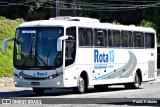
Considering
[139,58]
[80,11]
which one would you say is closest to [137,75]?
[139,58]

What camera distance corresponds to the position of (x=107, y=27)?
29.5 m

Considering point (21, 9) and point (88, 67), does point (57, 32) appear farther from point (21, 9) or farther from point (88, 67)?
point (21, 9)

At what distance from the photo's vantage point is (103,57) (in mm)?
28812

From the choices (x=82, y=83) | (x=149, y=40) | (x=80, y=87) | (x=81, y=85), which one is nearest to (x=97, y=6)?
(x=149, y=40)

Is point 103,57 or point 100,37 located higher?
point 100,37

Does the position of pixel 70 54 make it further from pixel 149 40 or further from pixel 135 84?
pixel 149 40

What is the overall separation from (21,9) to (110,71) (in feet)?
158

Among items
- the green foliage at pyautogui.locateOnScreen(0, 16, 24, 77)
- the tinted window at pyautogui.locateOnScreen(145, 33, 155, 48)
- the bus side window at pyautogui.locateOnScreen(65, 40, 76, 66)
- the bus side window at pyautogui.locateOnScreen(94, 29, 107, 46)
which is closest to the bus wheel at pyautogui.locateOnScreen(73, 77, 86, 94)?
the bus side window at pyautogui.locateOnScreen(65, 40, 76, 66)

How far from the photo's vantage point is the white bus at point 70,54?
996 inches

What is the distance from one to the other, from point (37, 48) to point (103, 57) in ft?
14.9

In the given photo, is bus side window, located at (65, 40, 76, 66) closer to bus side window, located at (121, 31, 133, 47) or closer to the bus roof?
the bus roof

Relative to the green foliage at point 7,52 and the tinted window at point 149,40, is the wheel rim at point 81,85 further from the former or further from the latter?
the green foliage at point 7,52

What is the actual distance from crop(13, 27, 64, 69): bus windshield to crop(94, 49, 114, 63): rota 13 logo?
3199 mm

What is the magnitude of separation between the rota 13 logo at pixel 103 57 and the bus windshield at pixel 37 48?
126 inches
